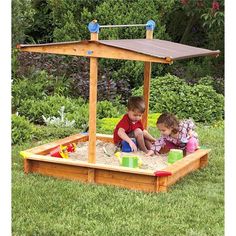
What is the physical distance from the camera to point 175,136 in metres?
6.25

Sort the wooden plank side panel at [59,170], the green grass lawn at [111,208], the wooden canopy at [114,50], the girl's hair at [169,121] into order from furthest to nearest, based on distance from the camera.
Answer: the girl's hair at [169,121], the wooden plank side panel at [59,170], the wooden canopy at [114,50], the green grass lawn at [111,208]

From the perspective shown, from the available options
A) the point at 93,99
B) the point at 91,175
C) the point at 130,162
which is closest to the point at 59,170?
the point at 91,175

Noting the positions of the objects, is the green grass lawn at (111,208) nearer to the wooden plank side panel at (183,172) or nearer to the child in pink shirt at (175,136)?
the wooden plank side panel at (183,172)

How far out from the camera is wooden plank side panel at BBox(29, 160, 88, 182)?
17.7ft

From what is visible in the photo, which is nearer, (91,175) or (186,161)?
(91,175)

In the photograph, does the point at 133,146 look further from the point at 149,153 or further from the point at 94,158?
the point at 94,158

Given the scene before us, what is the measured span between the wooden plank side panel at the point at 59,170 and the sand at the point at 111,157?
44cm

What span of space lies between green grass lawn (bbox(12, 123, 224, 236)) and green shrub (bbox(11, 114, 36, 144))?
4.52 feet

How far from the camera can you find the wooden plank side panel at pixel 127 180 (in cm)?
511

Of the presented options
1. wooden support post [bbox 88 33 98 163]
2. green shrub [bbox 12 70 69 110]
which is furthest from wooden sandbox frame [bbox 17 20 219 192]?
green shrub [bbox 12 70 69 110]

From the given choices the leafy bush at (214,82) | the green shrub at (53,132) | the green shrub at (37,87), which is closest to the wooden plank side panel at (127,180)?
the green shrub at (53,132)

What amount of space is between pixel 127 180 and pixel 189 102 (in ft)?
14.2
